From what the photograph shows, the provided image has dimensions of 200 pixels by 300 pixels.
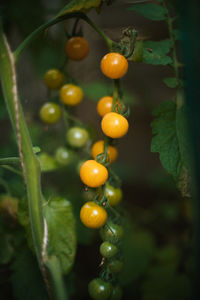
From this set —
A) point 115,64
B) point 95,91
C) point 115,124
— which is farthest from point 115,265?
point 95,91

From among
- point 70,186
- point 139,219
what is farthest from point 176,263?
point 70,186

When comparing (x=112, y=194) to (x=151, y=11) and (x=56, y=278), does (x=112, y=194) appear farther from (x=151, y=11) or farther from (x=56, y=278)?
(x=151, y=11)

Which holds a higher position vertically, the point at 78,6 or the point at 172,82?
the point at 78,6

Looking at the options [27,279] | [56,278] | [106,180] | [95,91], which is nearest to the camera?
[56,278]

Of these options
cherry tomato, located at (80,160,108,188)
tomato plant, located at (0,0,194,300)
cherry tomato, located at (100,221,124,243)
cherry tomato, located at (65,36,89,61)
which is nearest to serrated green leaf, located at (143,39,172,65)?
tomato plant, located at (0,0,194,300)

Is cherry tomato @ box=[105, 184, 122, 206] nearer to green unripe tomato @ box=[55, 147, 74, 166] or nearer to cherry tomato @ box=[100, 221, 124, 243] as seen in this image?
cherry tomato @ box=[100, 221, 124, 243]
